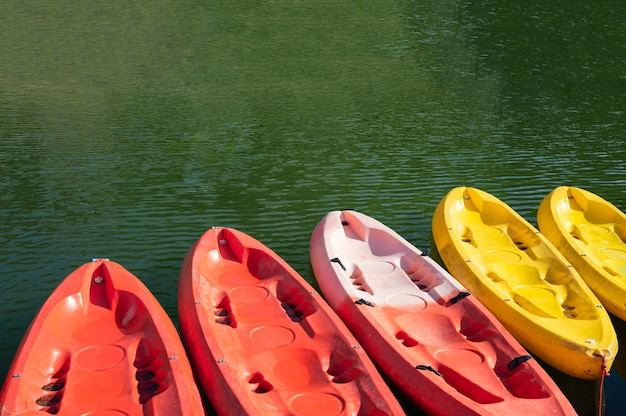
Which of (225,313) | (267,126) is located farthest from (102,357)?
(267,126)

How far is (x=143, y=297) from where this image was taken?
301 inches

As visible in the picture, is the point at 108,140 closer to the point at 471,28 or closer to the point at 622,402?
the point at 622,402

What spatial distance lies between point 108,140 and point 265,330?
8.01 m

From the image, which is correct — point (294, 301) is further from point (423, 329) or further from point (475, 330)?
point (475, 330)

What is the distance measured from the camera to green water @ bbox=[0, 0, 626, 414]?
1069 centimetres

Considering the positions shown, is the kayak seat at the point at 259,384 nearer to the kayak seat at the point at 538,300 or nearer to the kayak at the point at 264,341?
the kayak at the point at 264,341

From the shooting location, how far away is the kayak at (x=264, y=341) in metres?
6.18

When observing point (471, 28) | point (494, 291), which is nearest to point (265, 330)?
point (494, 291)

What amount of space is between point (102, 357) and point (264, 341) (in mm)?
1521

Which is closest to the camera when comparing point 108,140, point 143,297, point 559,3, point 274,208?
point 143,297

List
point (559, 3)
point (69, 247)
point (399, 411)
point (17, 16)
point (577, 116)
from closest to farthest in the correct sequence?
point (399, 411)
point (69, 247)
point (577, 116)
point (17, 16)
point (559, 3)

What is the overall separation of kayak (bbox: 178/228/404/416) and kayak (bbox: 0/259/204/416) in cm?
28

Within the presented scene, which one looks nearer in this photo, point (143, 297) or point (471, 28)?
point (143, 297)

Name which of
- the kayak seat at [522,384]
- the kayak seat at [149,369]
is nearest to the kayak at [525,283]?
the kayak seat at [522,384]
